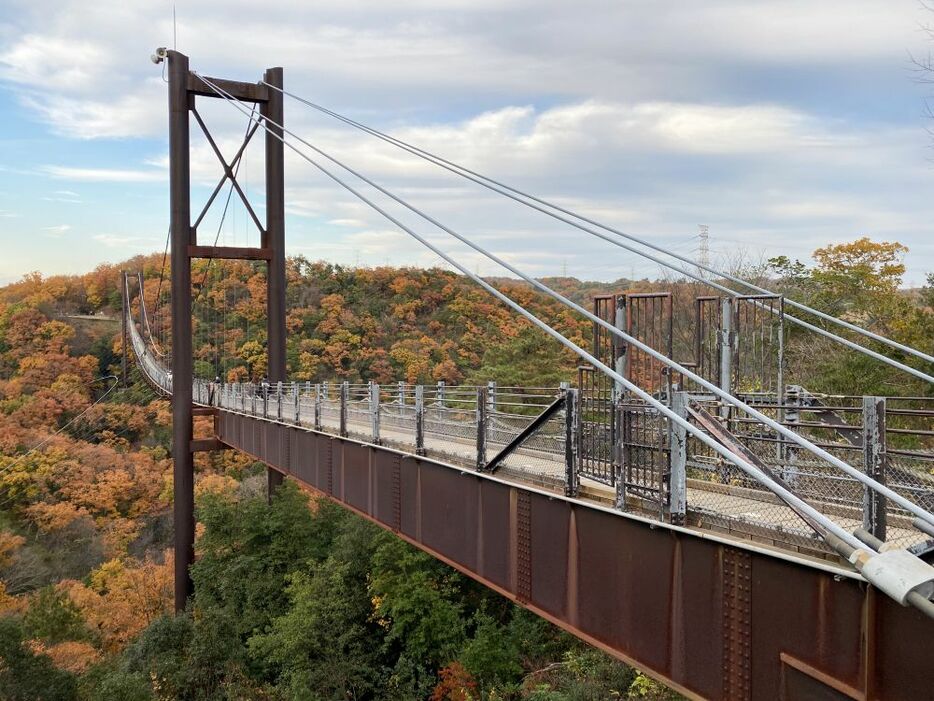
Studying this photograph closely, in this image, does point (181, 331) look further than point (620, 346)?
Yes

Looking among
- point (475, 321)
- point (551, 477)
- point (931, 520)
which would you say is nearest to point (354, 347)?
point (475, 321)

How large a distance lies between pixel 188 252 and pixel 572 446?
20.2 meters

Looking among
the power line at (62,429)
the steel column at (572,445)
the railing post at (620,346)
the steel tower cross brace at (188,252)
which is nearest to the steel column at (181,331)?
the steel tower cross brace at (188,252)

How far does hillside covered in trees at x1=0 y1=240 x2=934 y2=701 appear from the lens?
19.5 metres

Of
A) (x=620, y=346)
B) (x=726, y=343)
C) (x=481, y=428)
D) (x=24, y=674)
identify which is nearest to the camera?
(x=620, y=346)

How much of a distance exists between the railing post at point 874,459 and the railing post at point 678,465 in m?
1.20

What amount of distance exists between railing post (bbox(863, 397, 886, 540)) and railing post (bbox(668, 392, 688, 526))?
1.20m

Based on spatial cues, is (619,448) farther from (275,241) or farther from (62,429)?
(62,429)

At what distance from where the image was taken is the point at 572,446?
267 inches

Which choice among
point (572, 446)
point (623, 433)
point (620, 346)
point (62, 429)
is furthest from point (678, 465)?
point (62, 429)

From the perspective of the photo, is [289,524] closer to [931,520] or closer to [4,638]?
[4,638]

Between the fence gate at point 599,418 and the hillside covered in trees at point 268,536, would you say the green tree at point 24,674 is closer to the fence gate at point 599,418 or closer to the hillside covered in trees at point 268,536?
the hillside covered in trees at point 268,536

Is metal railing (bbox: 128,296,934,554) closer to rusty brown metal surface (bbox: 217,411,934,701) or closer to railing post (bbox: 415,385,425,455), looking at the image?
railing post (bbox: 415,385,425,455)

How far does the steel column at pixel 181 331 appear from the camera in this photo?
23938mm
